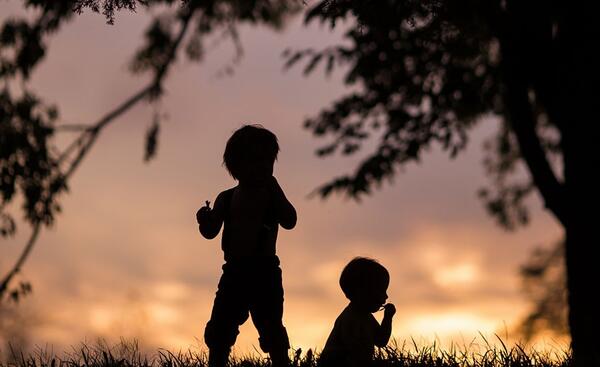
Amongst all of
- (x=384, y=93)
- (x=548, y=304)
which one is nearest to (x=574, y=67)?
(x=384, y=93)

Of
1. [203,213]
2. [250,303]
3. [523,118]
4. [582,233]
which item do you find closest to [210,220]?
[203,213]

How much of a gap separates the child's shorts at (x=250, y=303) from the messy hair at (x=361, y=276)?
0.51 m

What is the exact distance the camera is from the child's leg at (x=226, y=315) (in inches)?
223

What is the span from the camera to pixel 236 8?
10.7m

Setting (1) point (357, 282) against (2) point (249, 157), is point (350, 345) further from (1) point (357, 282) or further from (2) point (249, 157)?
(2) point (249, 157)

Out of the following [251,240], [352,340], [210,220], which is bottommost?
[352,340]

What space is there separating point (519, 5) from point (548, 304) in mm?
7921

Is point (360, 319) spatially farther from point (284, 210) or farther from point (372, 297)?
point (284, 210)

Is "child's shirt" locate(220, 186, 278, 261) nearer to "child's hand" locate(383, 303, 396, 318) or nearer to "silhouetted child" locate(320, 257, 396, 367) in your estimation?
"silhouetted child" locate(320, 257, 396, 367)

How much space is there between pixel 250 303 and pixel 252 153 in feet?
3.63

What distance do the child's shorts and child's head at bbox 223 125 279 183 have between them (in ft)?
1.99

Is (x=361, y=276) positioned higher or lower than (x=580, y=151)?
lower

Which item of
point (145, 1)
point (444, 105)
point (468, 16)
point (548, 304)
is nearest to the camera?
point (145, 1)

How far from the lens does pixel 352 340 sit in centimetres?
570
